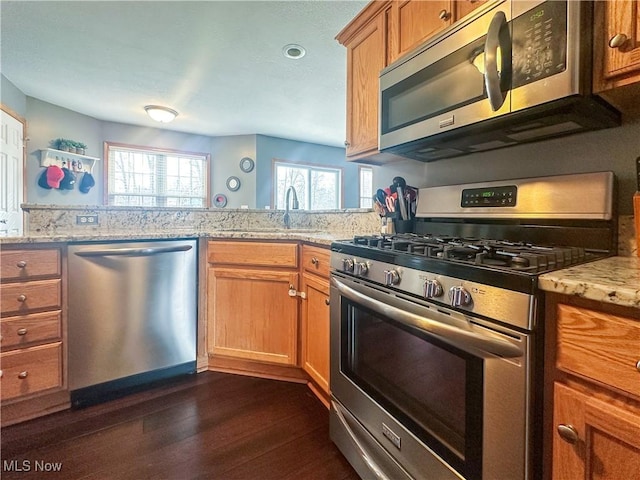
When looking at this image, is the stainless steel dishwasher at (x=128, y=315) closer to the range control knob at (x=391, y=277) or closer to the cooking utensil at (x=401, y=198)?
the cooking utensil at (x=401, y=198)

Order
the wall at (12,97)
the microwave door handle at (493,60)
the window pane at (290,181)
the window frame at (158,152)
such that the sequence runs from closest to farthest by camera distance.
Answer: the microwave door handle at (493,60)
the wall at (12,97)
the window frame at (158,152)
the window pane at (290,181)

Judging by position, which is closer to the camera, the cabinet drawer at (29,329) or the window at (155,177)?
the cabinet drawer at (29,329)

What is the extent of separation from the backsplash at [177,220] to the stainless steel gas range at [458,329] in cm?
82

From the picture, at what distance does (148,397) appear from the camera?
182cm

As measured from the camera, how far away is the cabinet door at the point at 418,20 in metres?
1.32

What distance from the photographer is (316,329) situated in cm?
174

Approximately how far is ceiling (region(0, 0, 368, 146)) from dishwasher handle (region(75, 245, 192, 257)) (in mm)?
1671

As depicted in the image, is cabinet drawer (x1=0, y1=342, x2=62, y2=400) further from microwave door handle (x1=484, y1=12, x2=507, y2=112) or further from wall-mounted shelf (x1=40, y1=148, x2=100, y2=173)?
wall-mounted shelf (x1=40, y1=148, x2=100, y2=173)

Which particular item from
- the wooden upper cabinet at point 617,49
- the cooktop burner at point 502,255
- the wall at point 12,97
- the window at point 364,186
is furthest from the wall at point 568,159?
the window at point 364,186

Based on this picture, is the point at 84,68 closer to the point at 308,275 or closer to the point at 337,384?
the point at 308,275

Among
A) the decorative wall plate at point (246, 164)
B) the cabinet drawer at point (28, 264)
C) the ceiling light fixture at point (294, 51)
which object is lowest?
the cabinet drawer at point (28, 264)

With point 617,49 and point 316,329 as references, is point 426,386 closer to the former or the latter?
point 316,329

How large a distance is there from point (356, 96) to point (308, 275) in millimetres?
1052

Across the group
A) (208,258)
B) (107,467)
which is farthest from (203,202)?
(107,467)
